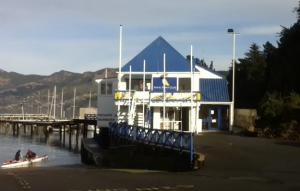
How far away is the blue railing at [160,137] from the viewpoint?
24234 mm

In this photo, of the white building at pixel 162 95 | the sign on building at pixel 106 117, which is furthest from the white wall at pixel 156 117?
the sign on building at pixel 106 117

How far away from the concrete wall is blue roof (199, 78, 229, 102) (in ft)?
6.67

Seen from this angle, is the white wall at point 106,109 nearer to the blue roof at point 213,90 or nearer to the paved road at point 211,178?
the blue roof at point 213,90

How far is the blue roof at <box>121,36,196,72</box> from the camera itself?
45.1m

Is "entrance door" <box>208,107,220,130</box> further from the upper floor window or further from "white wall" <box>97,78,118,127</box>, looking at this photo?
the upper floor window

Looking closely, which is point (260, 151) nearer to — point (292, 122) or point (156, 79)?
point (292, 122)

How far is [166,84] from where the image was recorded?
1674 inches

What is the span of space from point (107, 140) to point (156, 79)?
6.55 m

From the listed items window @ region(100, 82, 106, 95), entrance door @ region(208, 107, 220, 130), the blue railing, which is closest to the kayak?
window @ region(100, 82, 106, 95)

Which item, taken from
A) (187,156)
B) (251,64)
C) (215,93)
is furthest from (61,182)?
(251,64)

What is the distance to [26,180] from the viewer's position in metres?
19.9

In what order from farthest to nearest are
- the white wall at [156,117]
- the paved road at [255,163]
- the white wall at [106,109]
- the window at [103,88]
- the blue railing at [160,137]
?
the window at [103,88] → the white wall at [106,109] → the white wall at [156,117] → the blue railing at [160,137] → the paved road at [255,163]

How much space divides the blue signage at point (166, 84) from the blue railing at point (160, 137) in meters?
6.07

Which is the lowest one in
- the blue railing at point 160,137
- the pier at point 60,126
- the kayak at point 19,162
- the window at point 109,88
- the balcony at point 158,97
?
the kayak at point 19,162
